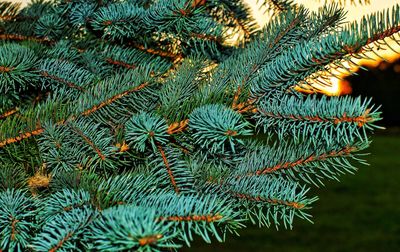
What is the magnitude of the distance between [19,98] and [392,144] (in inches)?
572

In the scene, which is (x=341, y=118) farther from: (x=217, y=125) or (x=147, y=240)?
(x=147, y=240)

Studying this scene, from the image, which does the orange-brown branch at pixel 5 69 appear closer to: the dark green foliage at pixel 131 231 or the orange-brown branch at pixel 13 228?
the orange-brown branch at pixel 13 228

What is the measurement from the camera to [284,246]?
541 cm

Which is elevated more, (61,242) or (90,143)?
(90,143)

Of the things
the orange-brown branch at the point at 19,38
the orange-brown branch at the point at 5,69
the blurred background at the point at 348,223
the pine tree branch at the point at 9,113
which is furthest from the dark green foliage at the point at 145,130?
the blurred background at the point at 348,223

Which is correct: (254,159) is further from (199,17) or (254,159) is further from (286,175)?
(199,17)

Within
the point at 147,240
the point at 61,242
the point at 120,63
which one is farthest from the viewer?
the point at 120,63

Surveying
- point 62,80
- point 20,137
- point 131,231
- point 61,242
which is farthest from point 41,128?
point 131,231

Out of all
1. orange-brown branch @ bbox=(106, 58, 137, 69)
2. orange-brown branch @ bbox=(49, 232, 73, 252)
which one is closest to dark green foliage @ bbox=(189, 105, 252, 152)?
orange-brown branch @ bbox=(49, 232, 73, 252)

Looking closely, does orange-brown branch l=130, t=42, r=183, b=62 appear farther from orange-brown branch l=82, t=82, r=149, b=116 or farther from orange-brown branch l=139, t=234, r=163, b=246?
orange-brown branch l=139, t=234, r=163, b=246

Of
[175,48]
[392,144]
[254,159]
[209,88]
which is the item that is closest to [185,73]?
[209,88]

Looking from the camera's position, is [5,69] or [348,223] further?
[348,223]

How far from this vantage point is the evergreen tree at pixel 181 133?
781 mm

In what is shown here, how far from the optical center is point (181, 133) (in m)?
0.93
